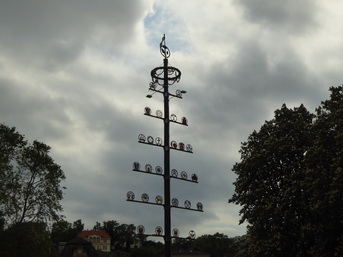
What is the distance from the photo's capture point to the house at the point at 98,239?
15438 cm

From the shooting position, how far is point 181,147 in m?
23.8

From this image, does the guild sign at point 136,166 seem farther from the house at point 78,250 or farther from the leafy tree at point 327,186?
the house at point 78,250

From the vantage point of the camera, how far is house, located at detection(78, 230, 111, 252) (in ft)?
506

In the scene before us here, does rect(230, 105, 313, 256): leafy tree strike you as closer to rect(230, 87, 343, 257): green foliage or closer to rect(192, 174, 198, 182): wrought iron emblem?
rect(230, 87, 343, 257): green foliage

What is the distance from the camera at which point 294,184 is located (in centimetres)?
3112

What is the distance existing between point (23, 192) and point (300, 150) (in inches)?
969

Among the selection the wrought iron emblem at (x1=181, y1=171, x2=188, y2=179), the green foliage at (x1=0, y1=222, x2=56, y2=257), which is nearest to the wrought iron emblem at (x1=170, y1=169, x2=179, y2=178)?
the wrought iron emblem at (x1=181, y1=171, x2=188, y2=179)

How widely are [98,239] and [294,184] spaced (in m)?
137

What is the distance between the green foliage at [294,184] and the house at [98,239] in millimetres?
127709

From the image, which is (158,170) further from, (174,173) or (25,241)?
(25,241)

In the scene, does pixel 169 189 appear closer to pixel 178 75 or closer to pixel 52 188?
pixel 178 75

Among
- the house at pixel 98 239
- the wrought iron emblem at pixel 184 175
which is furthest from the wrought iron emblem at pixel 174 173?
the house at pixel 98 239

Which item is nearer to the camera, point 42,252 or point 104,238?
point 42,252

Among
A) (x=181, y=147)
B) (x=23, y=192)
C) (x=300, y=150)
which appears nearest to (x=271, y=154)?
(x=300, y=150)
